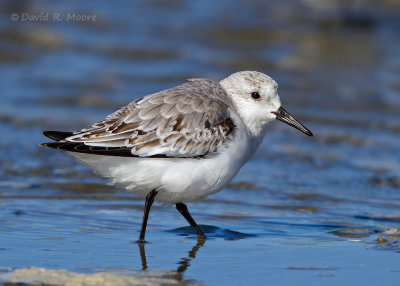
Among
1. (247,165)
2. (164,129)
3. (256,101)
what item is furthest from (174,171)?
(247,165)

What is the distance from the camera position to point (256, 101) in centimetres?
630

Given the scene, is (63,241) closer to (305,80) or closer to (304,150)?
(304,150)

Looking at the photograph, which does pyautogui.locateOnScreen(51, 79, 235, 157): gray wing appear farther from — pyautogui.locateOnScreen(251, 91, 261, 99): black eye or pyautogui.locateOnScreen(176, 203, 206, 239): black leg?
pyautogui.locateOnScreen(176, 203, 206, 239): black leg

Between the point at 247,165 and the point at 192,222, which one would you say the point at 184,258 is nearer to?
the point at 192,222

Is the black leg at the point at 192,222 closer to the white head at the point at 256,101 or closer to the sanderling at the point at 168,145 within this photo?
the sanderling at the point at 168,145

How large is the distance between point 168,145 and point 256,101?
99 centimetres

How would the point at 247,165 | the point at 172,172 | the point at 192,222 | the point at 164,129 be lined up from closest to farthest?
the point at 172,172 < the point at 164,129 < the point at 192,222 < the point at 247,165

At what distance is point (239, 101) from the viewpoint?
6336 mm

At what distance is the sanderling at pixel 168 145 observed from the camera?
18.6 ft

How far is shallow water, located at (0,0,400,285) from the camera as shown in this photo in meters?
5.53

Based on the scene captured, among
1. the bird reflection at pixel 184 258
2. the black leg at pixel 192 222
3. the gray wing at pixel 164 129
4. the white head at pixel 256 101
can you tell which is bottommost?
the bird reflection at pixel 184 258

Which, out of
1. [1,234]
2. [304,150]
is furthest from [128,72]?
[1,234]

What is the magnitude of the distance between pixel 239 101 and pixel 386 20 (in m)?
12.5

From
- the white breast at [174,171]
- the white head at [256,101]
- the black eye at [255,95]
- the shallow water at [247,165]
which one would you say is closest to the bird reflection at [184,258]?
the shallow water at [247,165]
